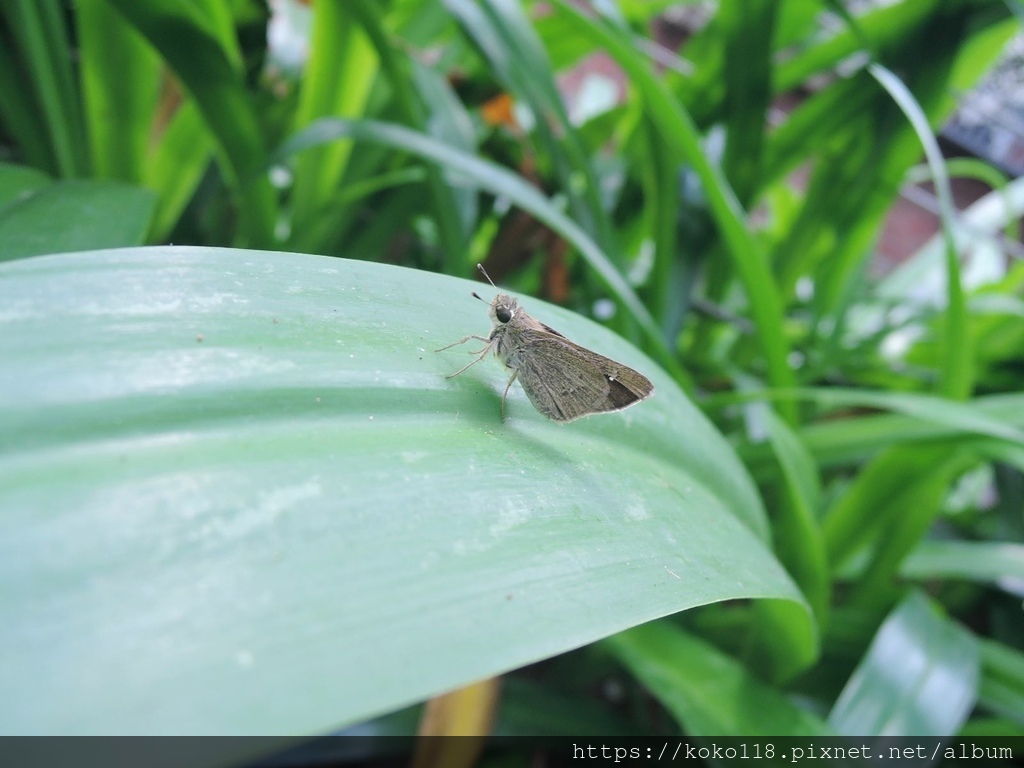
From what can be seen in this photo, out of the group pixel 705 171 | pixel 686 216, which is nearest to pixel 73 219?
pixel 705 171

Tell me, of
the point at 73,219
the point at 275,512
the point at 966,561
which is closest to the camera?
the point at 275,512

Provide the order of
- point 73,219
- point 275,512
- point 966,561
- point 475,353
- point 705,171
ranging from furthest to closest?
1. point 966,561
2. point 705,171
3. point 73,219
4. point 475,353
5. point 275,512

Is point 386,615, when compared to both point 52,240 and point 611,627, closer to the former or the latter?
point 611,627

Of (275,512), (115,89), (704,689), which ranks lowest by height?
(704,689)

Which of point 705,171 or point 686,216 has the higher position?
point 705,171

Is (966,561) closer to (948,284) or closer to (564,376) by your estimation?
(948,284)

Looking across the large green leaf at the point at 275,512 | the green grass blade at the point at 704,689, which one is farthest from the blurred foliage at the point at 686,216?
the large green leaf at the point at 275,512

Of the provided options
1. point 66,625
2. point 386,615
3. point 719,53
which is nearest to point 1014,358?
point 719,53

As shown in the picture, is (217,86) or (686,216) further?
(686,216)
